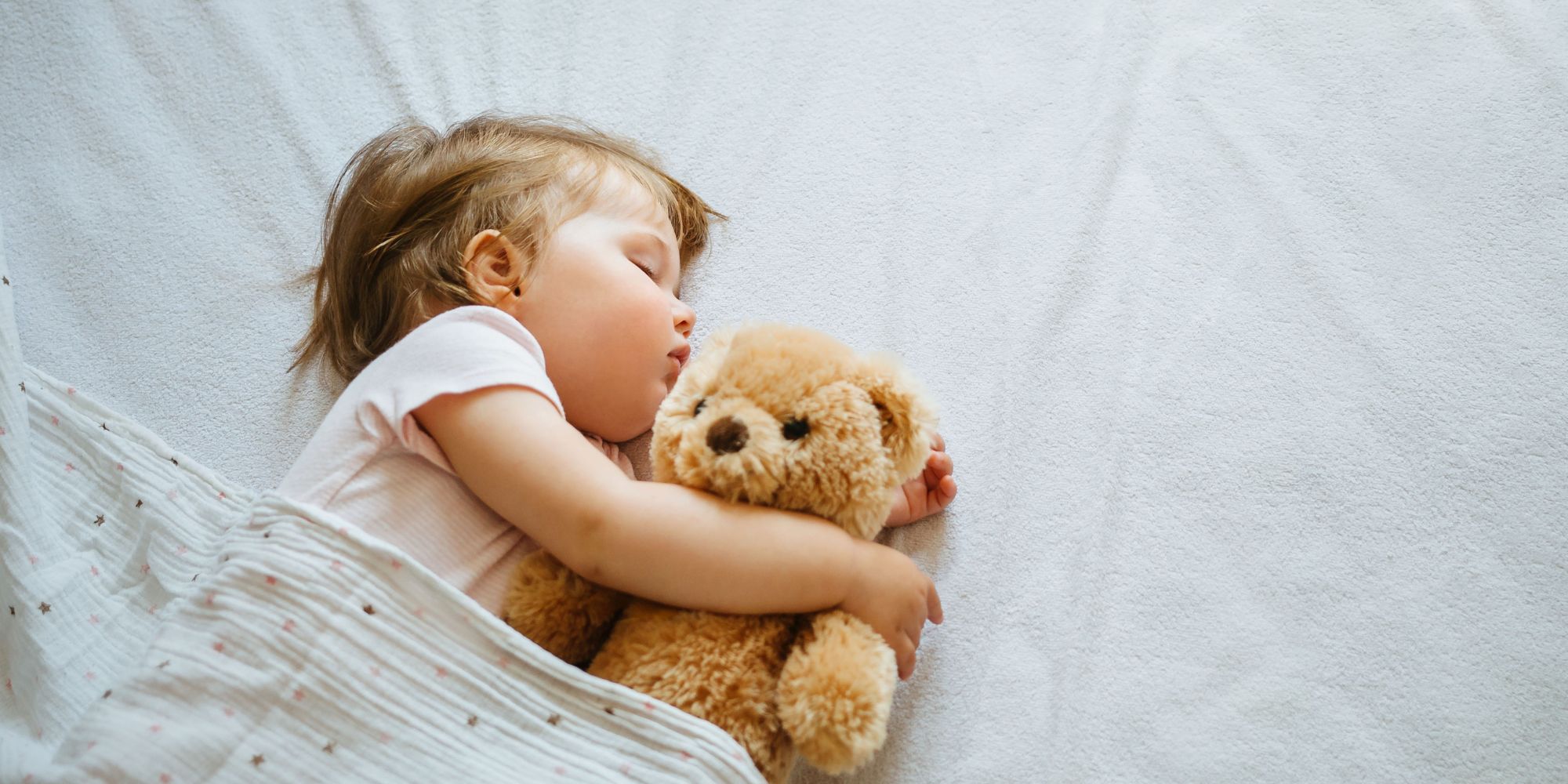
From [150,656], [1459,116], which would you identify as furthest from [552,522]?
[1459,116]

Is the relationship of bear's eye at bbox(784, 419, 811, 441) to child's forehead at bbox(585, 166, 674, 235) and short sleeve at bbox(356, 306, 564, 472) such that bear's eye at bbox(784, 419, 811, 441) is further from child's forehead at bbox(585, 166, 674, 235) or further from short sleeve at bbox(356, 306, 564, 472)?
child's forehead at bbox(585, 166, 674, 235)

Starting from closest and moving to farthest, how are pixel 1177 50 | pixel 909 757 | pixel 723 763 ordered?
1. pixel 723 763
2. pixel 909 757
3. pixel 1177 50

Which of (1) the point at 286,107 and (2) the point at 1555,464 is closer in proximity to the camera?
(2) the point at 1555,464

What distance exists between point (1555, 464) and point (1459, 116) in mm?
408

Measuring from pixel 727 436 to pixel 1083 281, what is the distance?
48 cm

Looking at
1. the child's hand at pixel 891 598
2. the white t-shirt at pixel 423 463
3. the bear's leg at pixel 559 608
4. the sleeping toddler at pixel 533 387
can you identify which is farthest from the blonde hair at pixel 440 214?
the child's hand at pixel 891 598

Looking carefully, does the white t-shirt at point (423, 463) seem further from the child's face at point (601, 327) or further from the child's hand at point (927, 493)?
the child's hand at point (927, 493)

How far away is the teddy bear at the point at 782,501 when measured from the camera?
2.39ft

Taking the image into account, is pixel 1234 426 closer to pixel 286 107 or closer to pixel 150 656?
pixel 150 656

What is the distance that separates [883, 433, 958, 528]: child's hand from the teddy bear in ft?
0.39

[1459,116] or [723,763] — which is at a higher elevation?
[1459,116]

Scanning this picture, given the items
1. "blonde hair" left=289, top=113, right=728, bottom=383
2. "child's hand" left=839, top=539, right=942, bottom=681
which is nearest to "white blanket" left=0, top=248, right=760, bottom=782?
"child's hand" left=839, top=539, right=942, bottom=681

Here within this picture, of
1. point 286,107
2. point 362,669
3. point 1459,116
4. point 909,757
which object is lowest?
Answer: point 909,757

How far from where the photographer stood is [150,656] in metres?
0.74
